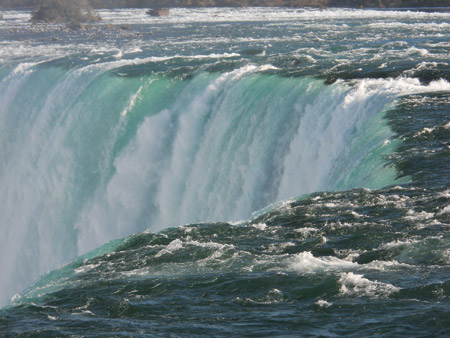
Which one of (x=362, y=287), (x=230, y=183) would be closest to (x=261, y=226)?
(x=362, y=287)

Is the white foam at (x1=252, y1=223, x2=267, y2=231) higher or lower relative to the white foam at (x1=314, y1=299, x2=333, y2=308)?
higher

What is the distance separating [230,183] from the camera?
2183 cm

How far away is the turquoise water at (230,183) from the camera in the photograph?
409 inches

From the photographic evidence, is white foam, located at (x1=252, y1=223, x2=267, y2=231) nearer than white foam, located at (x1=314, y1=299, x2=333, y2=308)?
No

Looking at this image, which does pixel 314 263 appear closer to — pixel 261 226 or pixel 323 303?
pixel 323 303

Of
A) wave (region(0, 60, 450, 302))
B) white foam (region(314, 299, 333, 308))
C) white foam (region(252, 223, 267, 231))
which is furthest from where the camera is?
wave (region(0, 60, 450, 302))

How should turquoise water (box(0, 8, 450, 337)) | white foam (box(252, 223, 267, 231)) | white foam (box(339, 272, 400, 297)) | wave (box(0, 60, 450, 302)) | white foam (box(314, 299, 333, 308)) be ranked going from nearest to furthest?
1. white foam (box(314, 299, 333, 308))
2. white foam (box(339, 272, 400, 297))
3. turquoise water (box(0, 8, 450, 337))
4. white foam (box(252, 223, 267, 231))
5. wave (box(0, 60, 450, 302))

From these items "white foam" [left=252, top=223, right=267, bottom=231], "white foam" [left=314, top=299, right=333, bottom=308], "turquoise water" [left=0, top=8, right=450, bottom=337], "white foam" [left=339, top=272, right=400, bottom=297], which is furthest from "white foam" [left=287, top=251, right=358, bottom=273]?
"white foam" [left=252, top=223, right=267, bottom=231]

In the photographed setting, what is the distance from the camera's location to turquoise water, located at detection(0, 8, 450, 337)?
10398 mm

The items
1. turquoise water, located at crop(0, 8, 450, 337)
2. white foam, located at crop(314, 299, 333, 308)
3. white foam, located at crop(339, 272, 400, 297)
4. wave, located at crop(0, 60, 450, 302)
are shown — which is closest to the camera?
white foam, located at crop(314, 299, 333, 308)

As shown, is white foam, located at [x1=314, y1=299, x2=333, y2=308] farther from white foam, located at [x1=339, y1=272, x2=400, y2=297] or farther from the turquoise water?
white foam, located at [x1=339, y1=272, x2=400, y2=297]

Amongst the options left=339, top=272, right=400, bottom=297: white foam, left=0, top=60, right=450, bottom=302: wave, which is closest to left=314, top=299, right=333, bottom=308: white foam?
left=339, top=272, right=400, bottom=297: white foam

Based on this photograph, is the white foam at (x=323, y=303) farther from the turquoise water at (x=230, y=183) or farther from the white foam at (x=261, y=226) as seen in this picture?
the white foam at (x=261, y=226)

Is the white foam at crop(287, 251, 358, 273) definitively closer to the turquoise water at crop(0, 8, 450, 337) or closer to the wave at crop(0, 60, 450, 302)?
the turquoise water at crop(0, 8, 450, 337)
